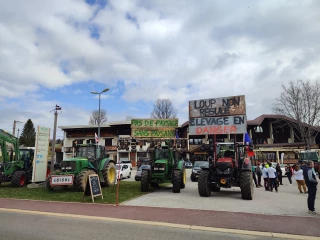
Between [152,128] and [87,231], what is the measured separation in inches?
479

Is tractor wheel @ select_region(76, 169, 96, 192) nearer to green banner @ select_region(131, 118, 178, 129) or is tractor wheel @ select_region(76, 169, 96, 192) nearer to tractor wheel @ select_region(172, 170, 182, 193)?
tractor wheel @ select_region(172, 170, 182, 193)

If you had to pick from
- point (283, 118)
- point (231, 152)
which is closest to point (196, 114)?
point (231, 152)

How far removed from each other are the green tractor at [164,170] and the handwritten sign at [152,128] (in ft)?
9.16

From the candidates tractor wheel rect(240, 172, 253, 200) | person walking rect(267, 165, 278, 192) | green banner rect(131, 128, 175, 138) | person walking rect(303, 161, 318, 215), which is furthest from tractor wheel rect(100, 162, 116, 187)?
person walking rect(303, 161, 318, 215)

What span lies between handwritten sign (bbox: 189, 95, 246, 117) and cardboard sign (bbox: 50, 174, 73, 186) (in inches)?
291

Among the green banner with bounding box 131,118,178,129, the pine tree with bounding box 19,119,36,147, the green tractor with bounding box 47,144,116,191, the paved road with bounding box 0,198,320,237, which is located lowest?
the paved road with bounding box 0,198,320,237

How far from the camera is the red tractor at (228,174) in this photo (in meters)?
11.5

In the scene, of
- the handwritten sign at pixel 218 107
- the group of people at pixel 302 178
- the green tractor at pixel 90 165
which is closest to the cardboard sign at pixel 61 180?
the green tractor at pixel 90 165

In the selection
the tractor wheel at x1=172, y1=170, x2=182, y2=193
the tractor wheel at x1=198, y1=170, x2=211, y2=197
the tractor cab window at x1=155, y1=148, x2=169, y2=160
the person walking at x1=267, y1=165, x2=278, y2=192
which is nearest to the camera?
the tractor wheel at x1=198, y1=170, x2=211, y2=197

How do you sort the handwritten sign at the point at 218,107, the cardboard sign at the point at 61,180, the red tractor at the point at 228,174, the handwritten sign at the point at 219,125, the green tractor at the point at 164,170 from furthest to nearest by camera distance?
the handwritten sign at the point at 218,107 < the handwritten sign at the point at 219,125 < the green tractor at the point at 164,170 < the cardboard sign at the point at 61,180 < the red tractor at the point at 228,174

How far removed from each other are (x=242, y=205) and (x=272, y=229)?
3.44 m

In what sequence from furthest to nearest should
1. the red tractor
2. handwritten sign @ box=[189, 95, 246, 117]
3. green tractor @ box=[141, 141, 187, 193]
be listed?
handwritten sign @ box=[189, 95, 246, 117]
green tractor @ box=[141, 141, 187, 193]
the red tractor

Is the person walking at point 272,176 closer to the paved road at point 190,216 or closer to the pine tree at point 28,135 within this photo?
the paved road at point 190,216

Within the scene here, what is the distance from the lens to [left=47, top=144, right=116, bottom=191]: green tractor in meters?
13.8
